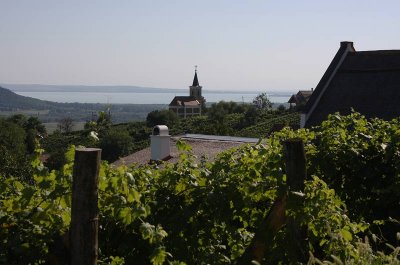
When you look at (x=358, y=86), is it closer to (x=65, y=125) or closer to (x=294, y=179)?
(x=294, y=179)

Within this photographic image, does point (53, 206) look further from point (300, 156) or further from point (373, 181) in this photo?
point (373, 181)

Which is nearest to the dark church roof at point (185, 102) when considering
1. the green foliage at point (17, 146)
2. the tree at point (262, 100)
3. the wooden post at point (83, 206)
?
the tree at point (262, 100)

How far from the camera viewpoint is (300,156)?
12.8 ft

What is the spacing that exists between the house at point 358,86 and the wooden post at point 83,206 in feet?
45.8

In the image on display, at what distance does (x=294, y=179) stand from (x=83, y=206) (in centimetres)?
155

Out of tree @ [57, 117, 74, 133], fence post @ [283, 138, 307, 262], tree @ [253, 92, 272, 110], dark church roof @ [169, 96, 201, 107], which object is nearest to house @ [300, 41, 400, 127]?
fence post @ [283, 138, 307, 262]

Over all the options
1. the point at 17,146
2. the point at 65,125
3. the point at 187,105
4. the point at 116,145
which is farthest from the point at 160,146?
the point at 187,105

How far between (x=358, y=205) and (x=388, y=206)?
0.30m

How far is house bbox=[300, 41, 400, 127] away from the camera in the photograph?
54.4 ft

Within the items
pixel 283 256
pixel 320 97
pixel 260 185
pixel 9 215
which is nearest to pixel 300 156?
pixel 260 185

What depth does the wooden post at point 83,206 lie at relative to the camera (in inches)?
128

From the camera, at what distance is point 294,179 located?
12.9 feet

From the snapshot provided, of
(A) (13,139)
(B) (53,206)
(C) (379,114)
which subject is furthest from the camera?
(A) (13,139)

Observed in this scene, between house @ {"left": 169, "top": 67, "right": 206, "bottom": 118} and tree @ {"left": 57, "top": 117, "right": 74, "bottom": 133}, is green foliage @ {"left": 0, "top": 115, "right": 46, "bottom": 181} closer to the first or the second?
tree @ {"left": 57, "top": 117, "right": 74, "bottom": 133}
